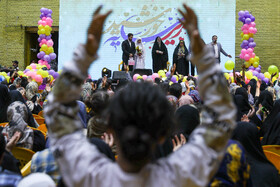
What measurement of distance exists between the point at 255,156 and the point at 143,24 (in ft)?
42.3

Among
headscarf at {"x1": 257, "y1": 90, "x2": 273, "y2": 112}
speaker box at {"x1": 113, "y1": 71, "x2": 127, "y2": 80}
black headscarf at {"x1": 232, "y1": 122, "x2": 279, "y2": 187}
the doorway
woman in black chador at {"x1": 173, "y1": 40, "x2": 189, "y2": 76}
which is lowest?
black headscarf at {"x1": 232, "y1": 122, "x2": 279, "y2": 187}

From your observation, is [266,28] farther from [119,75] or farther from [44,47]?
[44,47]

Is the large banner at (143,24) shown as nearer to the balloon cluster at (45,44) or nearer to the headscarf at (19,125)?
the balloon cluster at (45,44)

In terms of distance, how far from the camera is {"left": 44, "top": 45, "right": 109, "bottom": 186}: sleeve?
116 centimetres

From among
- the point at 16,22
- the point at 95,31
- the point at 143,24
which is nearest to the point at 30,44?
the point at 16,22

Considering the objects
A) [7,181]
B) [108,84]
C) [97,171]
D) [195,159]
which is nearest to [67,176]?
[97,171]

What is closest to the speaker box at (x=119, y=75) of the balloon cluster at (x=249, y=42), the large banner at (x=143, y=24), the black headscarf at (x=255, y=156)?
the large banner at (x=143, y=24)

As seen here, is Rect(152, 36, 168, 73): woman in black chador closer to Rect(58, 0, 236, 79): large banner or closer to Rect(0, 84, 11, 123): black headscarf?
Rect(58, 0, 236, 79): large banner

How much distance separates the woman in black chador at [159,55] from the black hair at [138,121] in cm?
1316

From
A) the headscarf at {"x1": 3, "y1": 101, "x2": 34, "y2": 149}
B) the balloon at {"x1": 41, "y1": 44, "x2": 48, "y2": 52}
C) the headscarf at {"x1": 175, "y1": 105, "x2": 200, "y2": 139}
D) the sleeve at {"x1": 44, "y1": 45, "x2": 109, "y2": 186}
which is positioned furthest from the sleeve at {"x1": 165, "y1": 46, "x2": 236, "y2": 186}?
the balloon at {"x1": 41, "y1": 44, "x2": 48, "y2": 52}

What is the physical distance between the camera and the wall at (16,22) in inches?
734

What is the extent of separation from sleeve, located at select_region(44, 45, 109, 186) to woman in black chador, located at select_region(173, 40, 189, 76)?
1282 cm

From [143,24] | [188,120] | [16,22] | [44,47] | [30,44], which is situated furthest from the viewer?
[30,44]

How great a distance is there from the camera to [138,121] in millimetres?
1138
